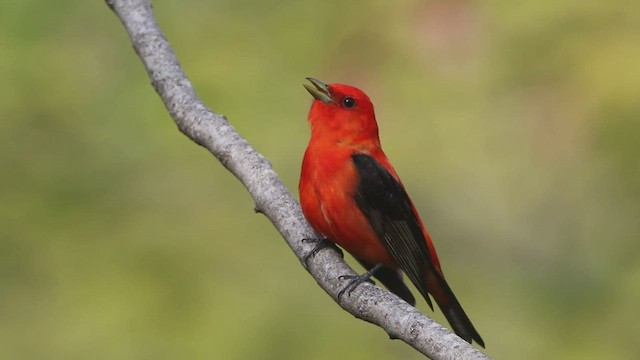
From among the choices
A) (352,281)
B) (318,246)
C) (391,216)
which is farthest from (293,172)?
(352,281)

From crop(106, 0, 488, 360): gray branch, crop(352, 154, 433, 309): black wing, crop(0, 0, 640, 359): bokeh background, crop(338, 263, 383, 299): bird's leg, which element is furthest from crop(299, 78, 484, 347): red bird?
crop(0, 0, 640, 359): bokeh background

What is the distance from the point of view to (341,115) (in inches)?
197

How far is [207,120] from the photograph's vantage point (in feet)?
14.9

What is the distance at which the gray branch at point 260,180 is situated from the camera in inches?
137

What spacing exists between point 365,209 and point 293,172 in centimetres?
284

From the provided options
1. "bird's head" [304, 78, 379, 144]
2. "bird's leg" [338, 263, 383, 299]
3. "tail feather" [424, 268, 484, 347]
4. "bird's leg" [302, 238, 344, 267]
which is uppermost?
"bird's head" [304, 78, 379, 144]

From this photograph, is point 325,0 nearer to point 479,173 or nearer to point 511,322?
point 479,173

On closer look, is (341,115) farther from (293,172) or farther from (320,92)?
(293,172)

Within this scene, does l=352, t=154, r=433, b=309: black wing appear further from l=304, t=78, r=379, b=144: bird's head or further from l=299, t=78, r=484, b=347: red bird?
l=304, t=78, r=379, b=144: bird's head

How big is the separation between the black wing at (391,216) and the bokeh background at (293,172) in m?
2.07

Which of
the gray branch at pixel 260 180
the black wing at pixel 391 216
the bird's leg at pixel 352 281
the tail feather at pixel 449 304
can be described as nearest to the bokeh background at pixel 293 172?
the tail feather at pixel 449 304

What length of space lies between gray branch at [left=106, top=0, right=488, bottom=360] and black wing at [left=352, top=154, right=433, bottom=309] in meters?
0.36

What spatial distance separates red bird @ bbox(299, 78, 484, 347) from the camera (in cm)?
458

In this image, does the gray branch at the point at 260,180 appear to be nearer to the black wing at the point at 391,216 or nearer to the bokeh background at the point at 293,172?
the black wing at the point at 391,216
